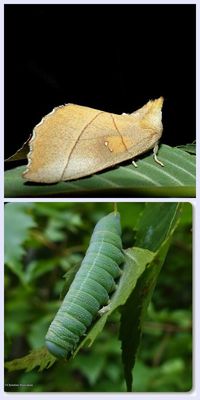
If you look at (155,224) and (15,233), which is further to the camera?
(15,233)

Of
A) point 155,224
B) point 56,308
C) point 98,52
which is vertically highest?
point 98,52

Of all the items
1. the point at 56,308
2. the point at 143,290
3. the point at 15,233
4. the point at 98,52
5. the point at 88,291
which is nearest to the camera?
the point at 143,290

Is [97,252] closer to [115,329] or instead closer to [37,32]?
[37,32]

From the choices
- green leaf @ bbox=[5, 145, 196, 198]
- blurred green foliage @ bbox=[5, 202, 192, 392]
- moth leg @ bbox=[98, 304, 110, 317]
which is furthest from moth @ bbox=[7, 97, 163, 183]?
blurred green foliage @ bbox=[5, 202, 192, 392]

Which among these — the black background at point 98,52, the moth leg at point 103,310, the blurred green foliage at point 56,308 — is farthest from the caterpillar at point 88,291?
the blurred green foliage at point 56,308

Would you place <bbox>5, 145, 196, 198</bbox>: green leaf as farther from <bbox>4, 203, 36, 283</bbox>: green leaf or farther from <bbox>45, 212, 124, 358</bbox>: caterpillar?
<bbox>4, 203, 36, 283</bbox>: green leaf

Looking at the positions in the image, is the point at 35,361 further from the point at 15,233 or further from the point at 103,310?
the point at 15,233

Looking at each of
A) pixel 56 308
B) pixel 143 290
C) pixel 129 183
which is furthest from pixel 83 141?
pixel 56 308
